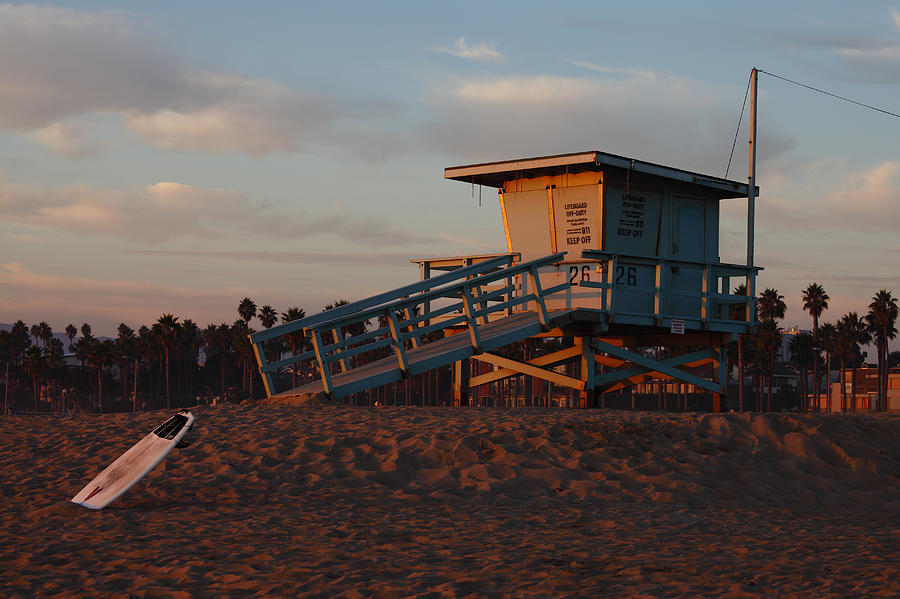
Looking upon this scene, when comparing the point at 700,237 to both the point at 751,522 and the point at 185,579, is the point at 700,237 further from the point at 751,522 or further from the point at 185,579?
the point at 185,579

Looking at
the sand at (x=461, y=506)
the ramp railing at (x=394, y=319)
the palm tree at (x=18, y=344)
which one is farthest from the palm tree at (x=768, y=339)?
the palm tree at (x=18, y=344)

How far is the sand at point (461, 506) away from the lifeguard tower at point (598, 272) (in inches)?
133

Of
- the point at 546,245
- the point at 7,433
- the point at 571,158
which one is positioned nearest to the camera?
the point at 7,433

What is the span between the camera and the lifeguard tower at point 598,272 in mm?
17188

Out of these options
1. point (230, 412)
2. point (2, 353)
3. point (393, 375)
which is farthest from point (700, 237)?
point (2, 353)

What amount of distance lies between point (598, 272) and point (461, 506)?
9.57 meters

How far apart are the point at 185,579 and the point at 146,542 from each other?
1365mm

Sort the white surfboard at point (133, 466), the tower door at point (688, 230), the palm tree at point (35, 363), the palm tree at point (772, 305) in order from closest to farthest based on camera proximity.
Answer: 1. the white surfboard at point (133, 466)
2. the tower door at point (688, 230)
3. the palm tree at point (772, 305)
4. the palm tree at point (35, 363)

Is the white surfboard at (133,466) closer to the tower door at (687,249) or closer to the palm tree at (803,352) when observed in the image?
the tower door at (687,249)

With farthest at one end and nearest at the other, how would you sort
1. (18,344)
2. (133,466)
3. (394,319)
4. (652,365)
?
1. (18,344)
2. (652,365)
3. (394,319)
4. (133,466)

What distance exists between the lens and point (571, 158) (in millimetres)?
18016

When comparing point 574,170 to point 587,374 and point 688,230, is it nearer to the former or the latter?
point 688,230

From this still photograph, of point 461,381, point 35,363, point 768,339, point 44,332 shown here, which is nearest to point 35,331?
point 44,332

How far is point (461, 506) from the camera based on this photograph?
9211 millimetres
